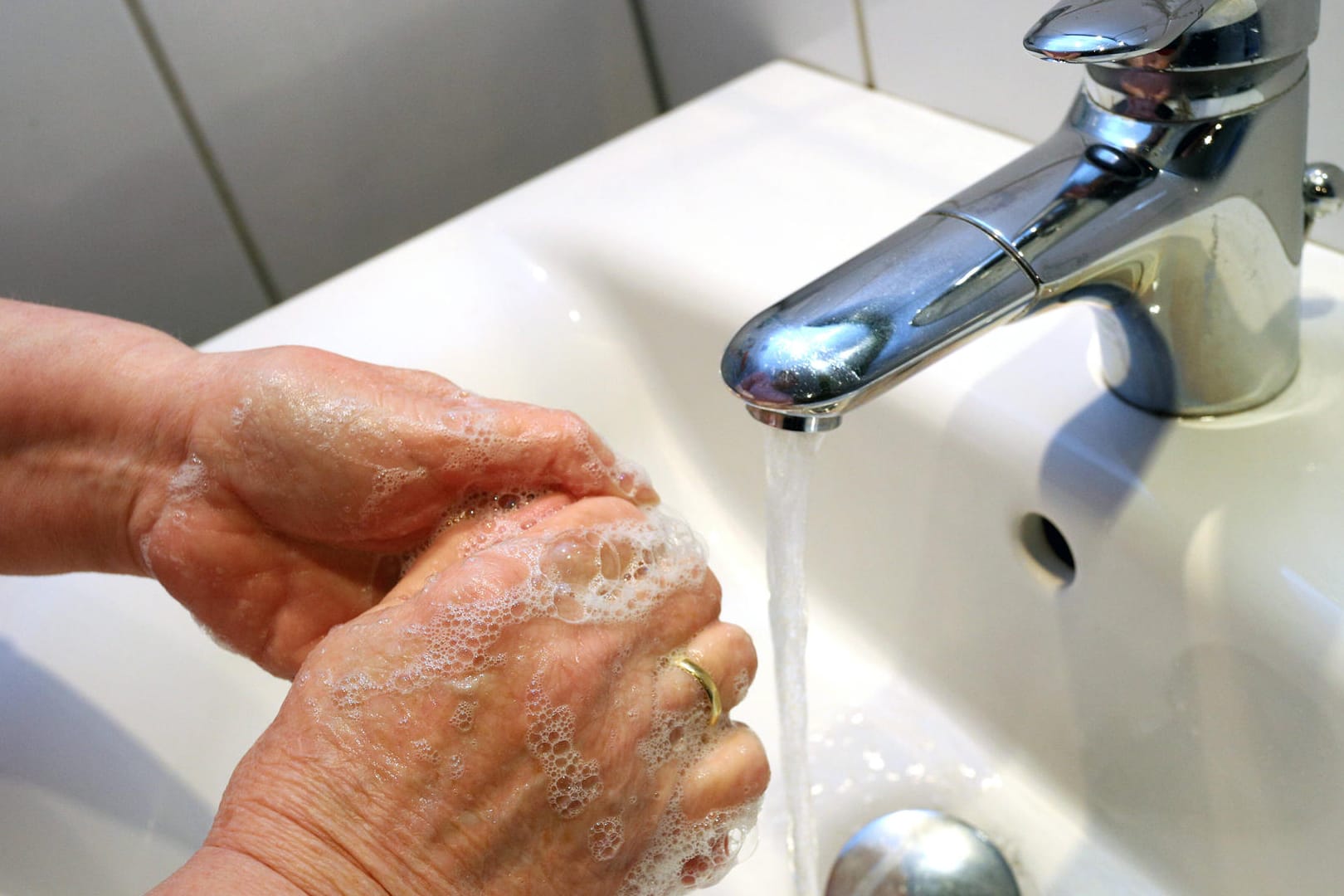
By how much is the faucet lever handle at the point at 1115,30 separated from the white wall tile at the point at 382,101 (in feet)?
1.45

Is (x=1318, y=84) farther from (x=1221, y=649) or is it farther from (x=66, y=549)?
(x=66, y=549)

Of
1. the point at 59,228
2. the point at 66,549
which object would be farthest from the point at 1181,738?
the point at 59,228

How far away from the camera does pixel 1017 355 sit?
1.44 feet

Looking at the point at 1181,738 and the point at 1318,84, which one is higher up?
the point at 1318,84

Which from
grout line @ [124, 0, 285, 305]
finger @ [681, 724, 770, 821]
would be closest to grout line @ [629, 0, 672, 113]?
grout line @ [124, 0, 285, 305]

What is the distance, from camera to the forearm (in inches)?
16.1

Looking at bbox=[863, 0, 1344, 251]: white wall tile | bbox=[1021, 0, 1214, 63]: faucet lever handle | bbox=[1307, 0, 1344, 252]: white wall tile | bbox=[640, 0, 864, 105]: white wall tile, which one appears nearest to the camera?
bbox=[1021, 0, 1214, 63]: faucet lever handle

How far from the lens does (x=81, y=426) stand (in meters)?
0.42

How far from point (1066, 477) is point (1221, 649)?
7cm

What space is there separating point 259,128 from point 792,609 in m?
0.43

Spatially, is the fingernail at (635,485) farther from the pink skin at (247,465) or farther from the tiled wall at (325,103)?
the tiled wall at (325,103)

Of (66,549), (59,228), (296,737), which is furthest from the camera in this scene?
(59,228)

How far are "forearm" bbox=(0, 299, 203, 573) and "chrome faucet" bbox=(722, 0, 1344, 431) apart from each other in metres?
0.22

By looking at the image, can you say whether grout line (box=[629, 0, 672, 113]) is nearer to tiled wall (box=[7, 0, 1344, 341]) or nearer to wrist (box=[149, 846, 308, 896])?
tiled wall (box=[7, 0, 1344, 341])
